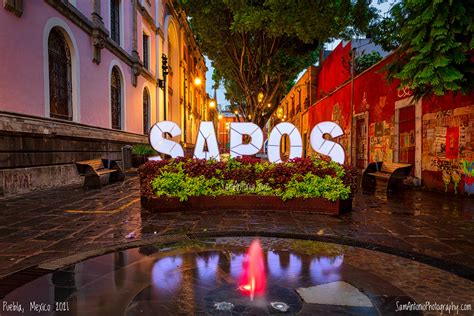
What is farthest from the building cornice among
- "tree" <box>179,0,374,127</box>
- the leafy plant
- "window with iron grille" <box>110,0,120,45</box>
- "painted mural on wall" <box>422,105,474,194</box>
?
"painted mural on wall" <box>422,105,474,194</box>

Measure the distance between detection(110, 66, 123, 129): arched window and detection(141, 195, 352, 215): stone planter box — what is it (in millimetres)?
10663

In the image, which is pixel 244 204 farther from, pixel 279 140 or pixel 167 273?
pixel 167 273

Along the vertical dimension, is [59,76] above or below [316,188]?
above

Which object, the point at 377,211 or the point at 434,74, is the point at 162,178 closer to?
the point at 377,211

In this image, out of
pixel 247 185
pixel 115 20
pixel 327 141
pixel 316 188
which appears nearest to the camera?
pixel 316 188

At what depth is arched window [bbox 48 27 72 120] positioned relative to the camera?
10516 mm

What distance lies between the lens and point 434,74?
24.2 feet

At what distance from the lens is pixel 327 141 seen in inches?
289

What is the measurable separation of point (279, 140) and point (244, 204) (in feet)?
5.95

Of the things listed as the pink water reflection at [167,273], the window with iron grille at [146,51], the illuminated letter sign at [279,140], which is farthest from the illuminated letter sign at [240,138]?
the window with iron grille at [146,51]

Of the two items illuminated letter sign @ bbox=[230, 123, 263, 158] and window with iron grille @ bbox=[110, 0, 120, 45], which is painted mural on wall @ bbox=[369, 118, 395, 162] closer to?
illuminated letter sign @ bbox=[230, 123, 263, 158]

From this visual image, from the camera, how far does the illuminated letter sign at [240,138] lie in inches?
291

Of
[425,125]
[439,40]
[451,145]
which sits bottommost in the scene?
[451,145]

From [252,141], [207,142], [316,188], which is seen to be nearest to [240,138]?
[252,141]
